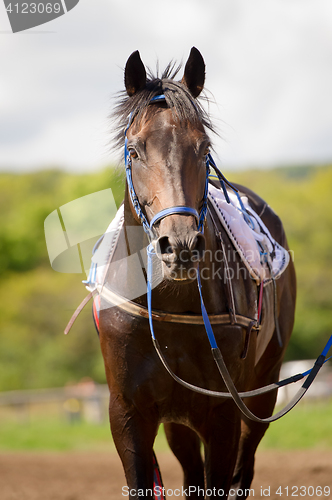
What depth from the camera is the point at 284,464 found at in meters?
6.88

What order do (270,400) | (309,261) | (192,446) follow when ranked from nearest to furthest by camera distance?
(192,446)
(270,400)
(309,261)

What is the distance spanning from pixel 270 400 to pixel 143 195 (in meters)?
2.53

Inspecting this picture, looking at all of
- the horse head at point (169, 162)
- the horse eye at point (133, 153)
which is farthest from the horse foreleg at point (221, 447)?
the horse eye at point (133, 153)

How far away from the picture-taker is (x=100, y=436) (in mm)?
10609

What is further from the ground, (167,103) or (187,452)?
(167,103)

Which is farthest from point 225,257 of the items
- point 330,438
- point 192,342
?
point 330,438

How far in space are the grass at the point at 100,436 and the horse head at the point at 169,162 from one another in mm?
7104

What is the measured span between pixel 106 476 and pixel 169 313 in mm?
4824

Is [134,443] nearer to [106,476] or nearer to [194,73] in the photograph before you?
[194,73]

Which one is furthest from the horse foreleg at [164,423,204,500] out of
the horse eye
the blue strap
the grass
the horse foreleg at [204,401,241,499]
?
the grass

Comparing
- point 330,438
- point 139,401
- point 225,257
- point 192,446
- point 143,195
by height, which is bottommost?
point 330,438

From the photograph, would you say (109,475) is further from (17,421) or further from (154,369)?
(17,421)

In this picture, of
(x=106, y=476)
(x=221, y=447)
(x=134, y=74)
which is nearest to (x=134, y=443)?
(x=221, y=447)

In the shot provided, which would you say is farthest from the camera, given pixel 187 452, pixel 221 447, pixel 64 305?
pixel 64 305
